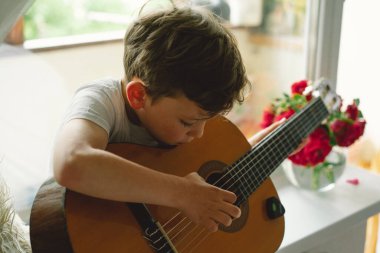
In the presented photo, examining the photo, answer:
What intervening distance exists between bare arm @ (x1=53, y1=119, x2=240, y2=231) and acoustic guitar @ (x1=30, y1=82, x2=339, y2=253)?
0.16 feet

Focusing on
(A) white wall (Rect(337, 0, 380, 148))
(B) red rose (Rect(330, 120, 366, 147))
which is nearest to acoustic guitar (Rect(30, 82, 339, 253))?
(B) red rose (Rect(330, 120, 366, 147))

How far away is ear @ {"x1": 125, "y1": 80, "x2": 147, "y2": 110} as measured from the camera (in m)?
0.75

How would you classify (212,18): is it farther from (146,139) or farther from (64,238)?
(64,238)

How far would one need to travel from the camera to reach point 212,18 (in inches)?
30.8

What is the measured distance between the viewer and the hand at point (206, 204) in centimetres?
74

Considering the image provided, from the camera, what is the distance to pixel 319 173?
52.2 inches

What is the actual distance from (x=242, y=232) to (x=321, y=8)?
976 millimetres

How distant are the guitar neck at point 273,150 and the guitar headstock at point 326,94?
0.12ft

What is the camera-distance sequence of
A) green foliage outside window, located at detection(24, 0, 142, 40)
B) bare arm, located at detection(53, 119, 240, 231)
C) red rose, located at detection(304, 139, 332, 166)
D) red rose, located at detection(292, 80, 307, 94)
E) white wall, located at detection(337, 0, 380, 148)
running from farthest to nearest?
white wall, located at detection(337, 0, 380, 148), red rose, located at detection(292, 80, 307, 94), red rose, located at detection(304, 139, 332, 166), green foliage outside window, located at detection(24, 0, 142, 40), bare arm, located at detection(53, 119, 240, 231)

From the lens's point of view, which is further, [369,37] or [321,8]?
[369,37]

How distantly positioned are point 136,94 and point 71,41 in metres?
0.44

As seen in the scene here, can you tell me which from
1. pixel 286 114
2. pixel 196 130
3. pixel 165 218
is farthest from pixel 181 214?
pixel 286 114

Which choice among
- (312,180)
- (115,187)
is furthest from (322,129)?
(115,187)

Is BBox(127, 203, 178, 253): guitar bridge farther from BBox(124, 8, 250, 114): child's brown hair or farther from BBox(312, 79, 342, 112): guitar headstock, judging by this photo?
BBox(312, 79, 342, 112): guitar headstock
